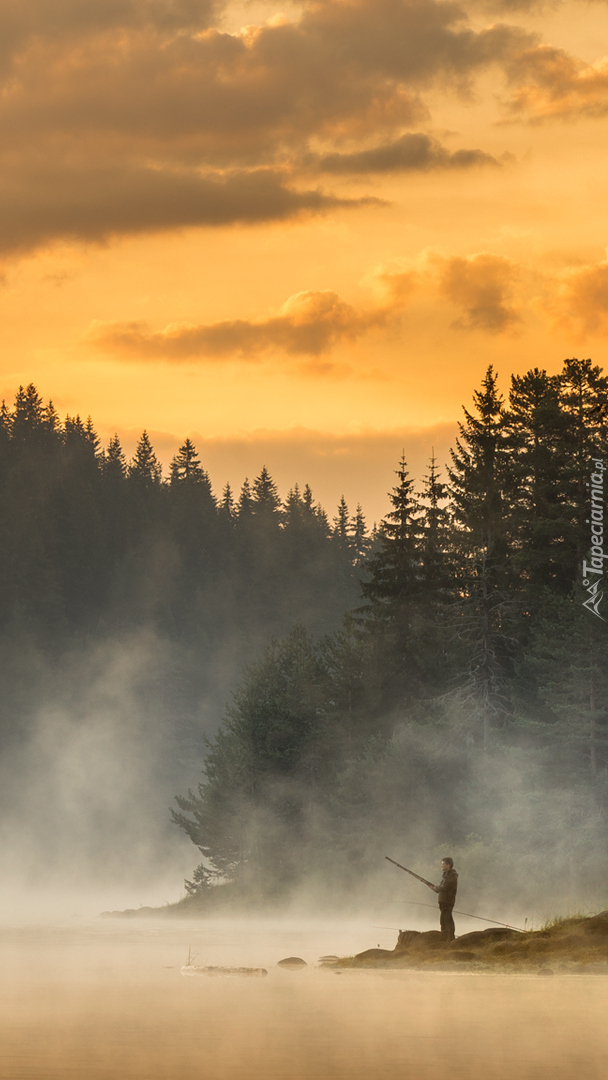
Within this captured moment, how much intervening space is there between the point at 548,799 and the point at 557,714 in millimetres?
3422

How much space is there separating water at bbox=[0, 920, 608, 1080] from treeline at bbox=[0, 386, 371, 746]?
388ft

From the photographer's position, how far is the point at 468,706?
5562cm

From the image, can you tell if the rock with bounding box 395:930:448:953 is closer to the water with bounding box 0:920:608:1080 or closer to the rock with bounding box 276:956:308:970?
the rock with bounding box 276:956:308:970

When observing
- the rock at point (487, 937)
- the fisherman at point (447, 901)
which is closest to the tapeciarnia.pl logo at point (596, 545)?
the fisherman at point (447, 901)

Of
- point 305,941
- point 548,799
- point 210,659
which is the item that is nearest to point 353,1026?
point 305,941

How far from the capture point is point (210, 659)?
162750 millimetres

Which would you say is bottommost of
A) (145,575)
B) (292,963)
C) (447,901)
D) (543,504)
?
(292,963)

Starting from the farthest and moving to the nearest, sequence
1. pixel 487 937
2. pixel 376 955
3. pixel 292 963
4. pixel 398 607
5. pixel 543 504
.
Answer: pixel 398 607 < pixel 543 504 < pixel 292 963 < pixel 487 937 < pixel 376 955

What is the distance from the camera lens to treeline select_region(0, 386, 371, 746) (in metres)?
149

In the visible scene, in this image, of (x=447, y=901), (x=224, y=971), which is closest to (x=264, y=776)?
(x=447, y=901)

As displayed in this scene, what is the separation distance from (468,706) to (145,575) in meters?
116

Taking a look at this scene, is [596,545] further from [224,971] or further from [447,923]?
[224,971]

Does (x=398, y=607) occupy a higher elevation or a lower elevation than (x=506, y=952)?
higher

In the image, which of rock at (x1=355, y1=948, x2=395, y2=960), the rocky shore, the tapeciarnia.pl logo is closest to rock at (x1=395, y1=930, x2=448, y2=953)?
the rocky shore
